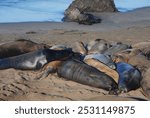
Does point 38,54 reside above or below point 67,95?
above

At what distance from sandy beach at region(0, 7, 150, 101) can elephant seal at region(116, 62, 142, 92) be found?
9 centimetres

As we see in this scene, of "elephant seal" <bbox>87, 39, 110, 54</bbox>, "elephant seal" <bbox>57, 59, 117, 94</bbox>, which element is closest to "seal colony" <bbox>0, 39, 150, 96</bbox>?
"elephant seal" <bbox>57, 59, 117, 94</bbox>

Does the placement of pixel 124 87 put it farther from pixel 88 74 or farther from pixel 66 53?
pixel 66 53

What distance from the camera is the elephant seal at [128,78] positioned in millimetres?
5418

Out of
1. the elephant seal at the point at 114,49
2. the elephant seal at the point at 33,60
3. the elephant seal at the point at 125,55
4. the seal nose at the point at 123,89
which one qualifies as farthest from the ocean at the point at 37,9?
the seal nose at the point at 123,89

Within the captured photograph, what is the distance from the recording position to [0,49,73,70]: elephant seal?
244 inches

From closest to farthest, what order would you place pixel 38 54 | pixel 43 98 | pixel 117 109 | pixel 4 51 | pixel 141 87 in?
pixel 117 109, pixel 43 98, pixel 141 87, pixel 38 54, pixel 4 51

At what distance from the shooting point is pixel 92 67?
5773 millimetres

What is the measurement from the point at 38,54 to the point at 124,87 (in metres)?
1.52

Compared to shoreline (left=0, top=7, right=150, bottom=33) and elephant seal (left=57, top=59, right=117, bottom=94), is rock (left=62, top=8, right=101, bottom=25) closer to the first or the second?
shoreline (left=0, top=7, right=150, bottom=33)

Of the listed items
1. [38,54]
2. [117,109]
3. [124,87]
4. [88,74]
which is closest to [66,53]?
[38,54]

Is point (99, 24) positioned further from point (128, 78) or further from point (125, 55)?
point (128, 78)

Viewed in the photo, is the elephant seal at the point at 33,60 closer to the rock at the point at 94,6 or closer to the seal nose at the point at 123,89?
the seal nose at the point at 123,89

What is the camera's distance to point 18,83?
5750mm
